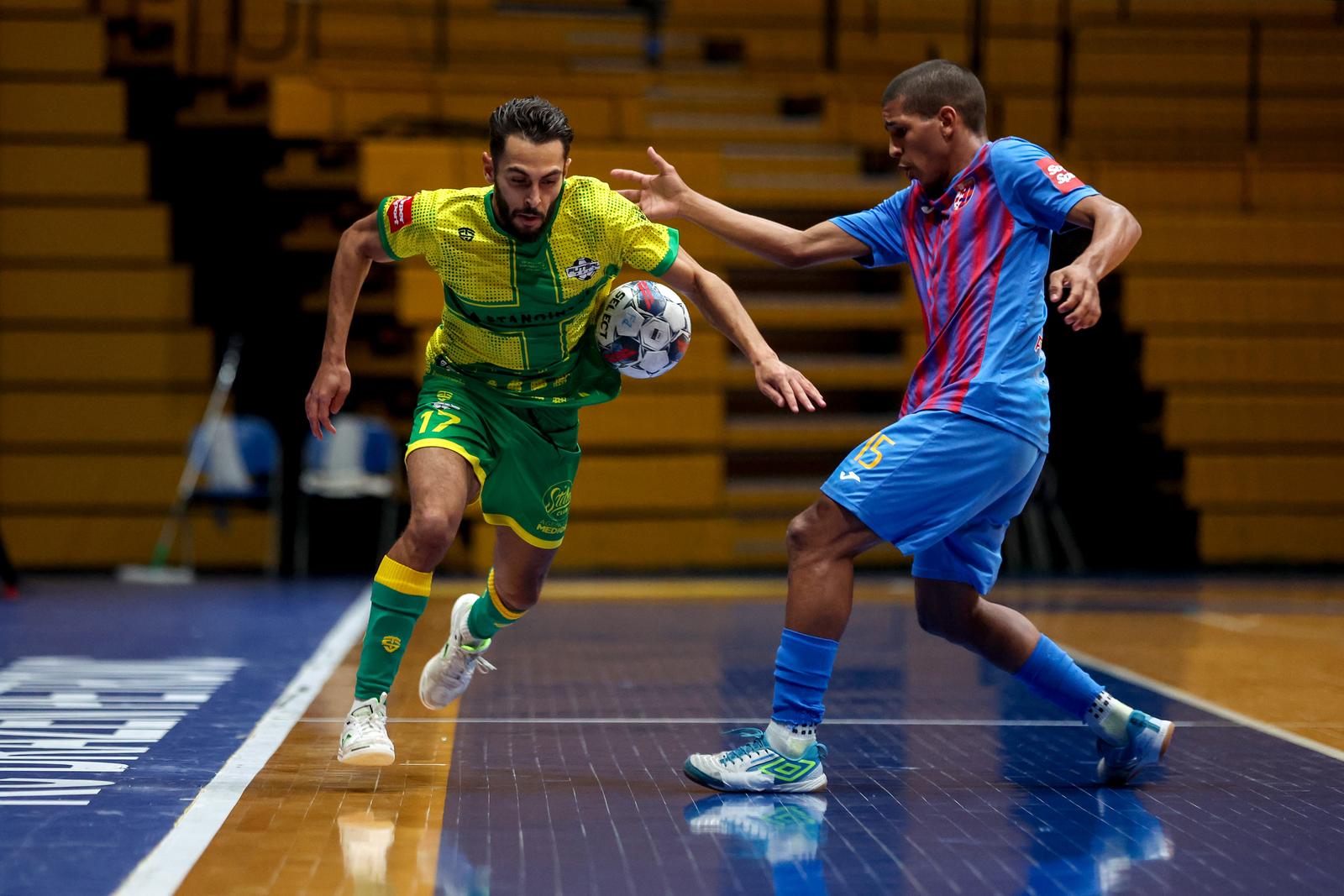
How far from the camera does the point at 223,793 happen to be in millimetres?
3465

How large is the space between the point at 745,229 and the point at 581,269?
425 millimetres

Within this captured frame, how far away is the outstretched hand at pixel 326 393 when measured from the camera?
3.78 m

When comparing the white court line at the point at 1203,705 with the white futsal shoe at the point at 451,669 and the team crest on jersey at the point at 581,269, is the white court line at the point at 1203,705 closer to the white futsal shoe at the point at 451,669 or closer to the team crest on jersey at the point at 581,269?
the white futsal shoe at the point at 451,669

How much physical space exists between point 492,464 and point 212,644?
2861 millimetres

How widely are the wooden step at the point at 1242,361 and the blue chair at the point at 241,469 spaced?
605cm

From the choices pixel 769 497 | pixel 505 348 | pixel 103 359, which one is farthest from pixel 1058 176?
pixel 103 359

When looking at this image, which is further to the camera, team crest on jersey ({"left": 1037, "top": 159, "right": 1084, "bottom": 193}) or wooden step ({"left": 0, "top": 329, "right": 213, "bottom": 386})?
wooden step ({"left": 0, "top": 329, "right": 213, "bottom": 386})

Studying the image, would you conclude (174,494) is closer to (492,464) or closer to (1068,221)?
(492,464)

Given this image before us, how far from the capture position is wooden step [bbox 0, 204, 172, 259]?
1083 centimetres

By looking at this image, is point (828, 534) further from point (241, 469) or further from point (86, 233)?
point (86, 233)

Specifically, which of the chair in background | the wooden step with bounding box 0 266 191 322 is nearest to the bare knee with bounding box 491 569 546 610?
the chair in background

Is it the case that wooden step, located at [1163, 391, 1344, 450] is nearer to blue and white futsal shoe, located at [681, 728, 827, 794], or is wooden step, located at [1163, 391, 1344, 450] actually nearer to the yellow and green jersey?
the yellow and green jersey

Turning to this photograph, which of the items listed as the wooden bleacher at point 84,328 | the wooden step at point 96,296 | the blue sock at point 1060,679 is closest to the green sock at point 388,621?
the blue sock at point 1060,679

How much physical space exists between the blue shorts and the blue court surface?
2.01ft
